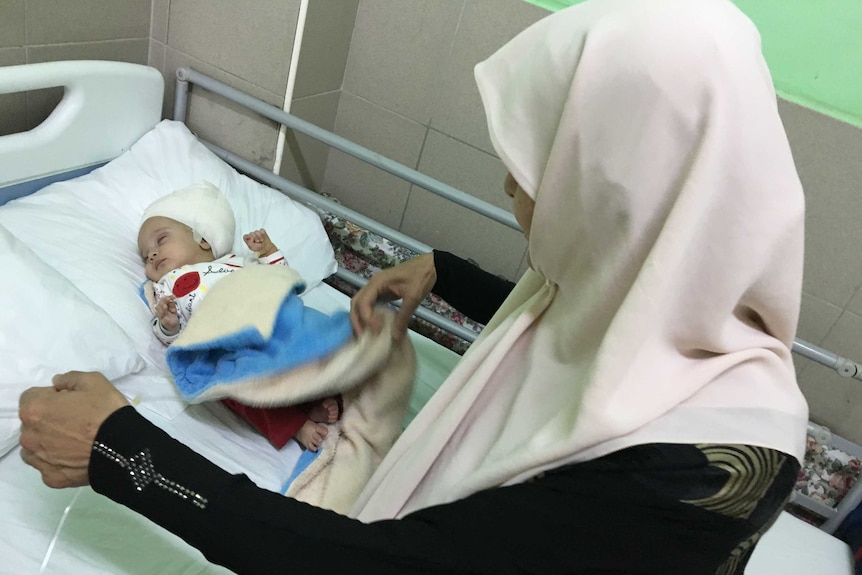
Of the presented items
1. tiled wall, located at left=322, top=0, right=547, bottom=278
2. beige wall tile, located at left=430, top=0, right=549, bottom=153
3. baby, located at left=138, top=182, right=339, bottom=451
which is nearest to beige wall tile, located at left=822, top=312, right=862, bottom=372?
tiled wall, located at left=322, top=0, right=547, bottom=278

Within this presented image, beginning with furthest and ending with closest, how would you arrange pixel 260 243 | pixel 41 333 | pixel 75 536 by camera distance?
pixel 260 243 < pixel 41 333 < pixel 75 536

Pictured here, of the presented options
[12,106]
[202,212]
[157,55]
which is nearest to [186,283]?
[202,212]

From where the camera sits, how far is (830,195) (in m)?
1.54

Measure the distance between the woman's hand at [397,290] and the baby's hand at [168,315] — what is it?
1.47 feet

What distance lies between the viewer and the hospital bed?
3.32ft

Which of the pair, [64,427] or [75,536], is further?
[75,536]

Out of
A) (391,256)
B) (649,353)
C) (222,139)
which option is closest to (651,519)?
(649,353)

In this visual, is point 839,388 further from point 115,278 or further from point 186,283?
point 115,278

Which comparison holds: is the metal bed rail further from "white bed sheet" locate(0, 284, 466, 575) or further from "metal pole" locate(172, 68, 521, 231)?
"white bed sheet" locate(0, 284, 466, 575)

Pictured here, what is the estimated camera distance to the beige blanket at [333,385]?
1246 millimetres

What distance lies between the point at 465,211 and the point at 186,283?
2.96 feet

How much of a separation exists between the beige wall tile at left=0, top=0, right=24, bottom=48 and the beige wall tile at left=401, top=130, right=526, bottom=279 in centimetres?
113

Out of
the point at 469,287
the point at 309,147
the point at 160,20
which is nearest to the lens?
the point at 469,287

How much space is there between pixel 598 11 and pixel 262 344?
0.97 meters
